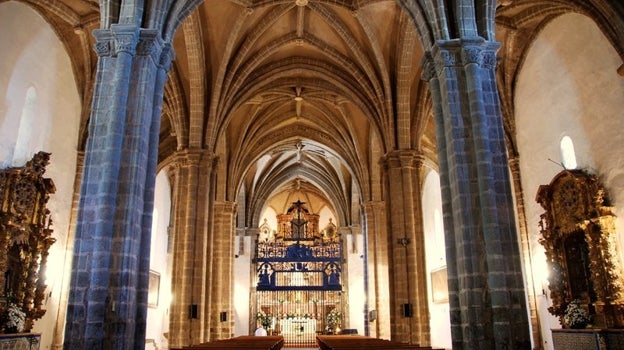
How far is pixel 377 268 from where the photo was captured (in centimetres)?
2284

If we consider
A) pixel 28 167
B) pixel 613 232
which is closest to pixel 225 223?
pixel 28 167

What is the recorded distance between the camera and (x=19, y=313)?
12156 millimetres

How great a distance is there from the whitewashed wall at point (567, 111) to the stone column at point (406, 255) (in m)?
3.37

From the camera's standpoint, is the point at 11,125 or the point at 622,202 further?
the point at 11,125

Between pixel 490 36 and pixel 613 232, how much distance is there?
17.9 feet

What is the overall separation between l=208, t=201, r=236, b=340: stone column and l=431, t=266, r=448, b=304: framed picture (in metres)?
9.35

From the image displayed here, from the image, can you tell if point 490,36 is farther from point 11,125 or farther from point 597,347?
point 11,125

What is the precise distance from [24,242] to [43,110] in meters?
3.77

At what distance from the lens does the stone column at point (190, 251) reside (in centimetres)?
1573

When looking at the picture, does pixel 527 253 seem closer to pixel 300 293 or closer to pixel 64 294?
pixel 64 294

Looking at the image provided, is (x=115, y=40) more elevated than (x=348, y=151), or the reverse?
(x=348, y=151)

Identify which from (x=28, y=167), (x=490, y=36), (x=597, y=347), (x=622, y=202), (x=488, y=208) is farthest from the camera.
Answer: (x=28, y=167)

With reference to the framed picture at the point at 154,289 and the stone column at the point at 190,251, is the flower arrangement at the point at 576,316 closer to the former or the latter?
the stone column at the point at 190,251

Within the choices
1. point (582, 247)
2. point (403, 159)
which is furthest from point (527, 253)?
point (403, 159)
